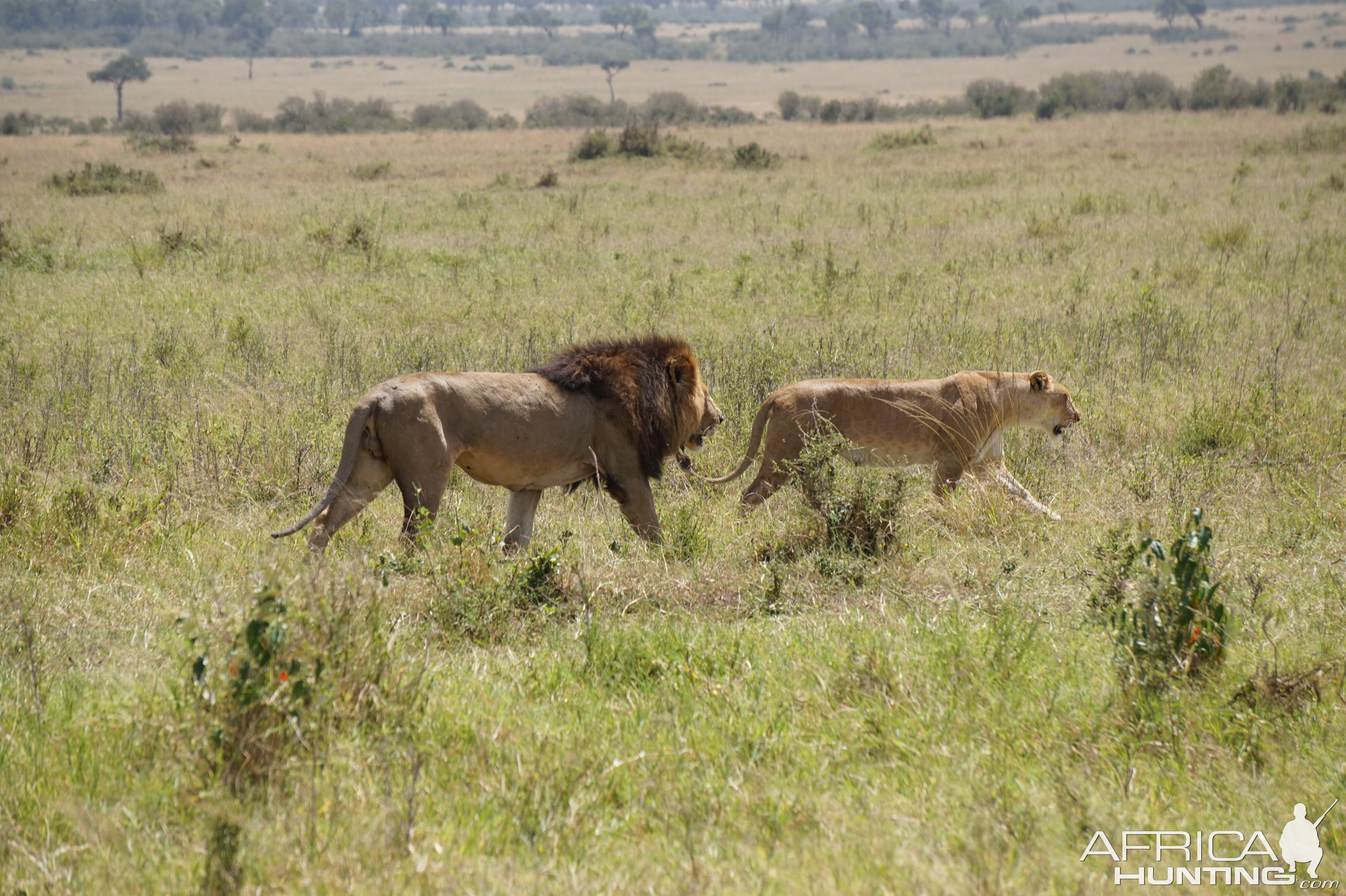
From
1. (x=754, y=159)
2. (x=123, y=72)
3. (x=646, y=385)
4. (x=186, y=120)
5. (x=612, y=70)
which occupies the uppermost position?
(x=612, y=70)

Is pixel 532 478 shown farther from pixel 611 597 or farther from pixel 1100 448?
pixel 1100 448

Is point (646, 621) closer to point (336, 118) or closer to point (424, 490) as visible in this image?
point (424, 490)

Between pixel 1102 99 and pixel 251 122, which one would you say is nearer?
pixel 1102 99

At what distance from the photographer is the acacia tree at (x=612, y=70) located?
8956 cm

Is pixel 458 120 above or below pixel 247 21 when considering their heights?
below

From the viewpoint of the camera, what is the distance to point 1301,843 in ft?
9.93

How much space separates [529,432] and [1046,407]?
3830 mm

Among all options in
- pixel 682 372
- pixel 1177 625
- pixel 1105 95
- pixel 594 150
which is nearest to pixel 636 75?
pixel 1105 95

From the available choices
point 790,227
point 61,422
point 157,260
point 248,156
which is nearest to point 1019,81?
point 248,156

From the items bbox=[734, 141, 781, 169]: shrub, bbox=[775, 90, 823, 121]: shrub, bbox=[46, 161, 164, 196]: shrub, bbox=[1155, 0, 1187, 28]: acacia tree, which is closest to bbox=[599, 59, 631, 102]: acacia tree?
bbox=[775, 90, 823, 121]: shrub

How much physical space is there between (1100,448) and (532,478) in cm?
441

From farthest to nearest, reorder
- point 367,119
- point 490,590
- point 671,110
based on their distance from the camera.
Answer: point 671,110, point 367,119, point 490,590

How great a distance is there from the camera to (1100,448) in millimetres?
8336

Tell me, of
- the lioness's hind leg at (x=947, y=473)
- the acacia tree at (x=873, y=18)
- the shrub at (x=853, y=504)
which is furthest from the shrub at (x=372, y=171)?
the acacia tree at (x=873, y=18)
